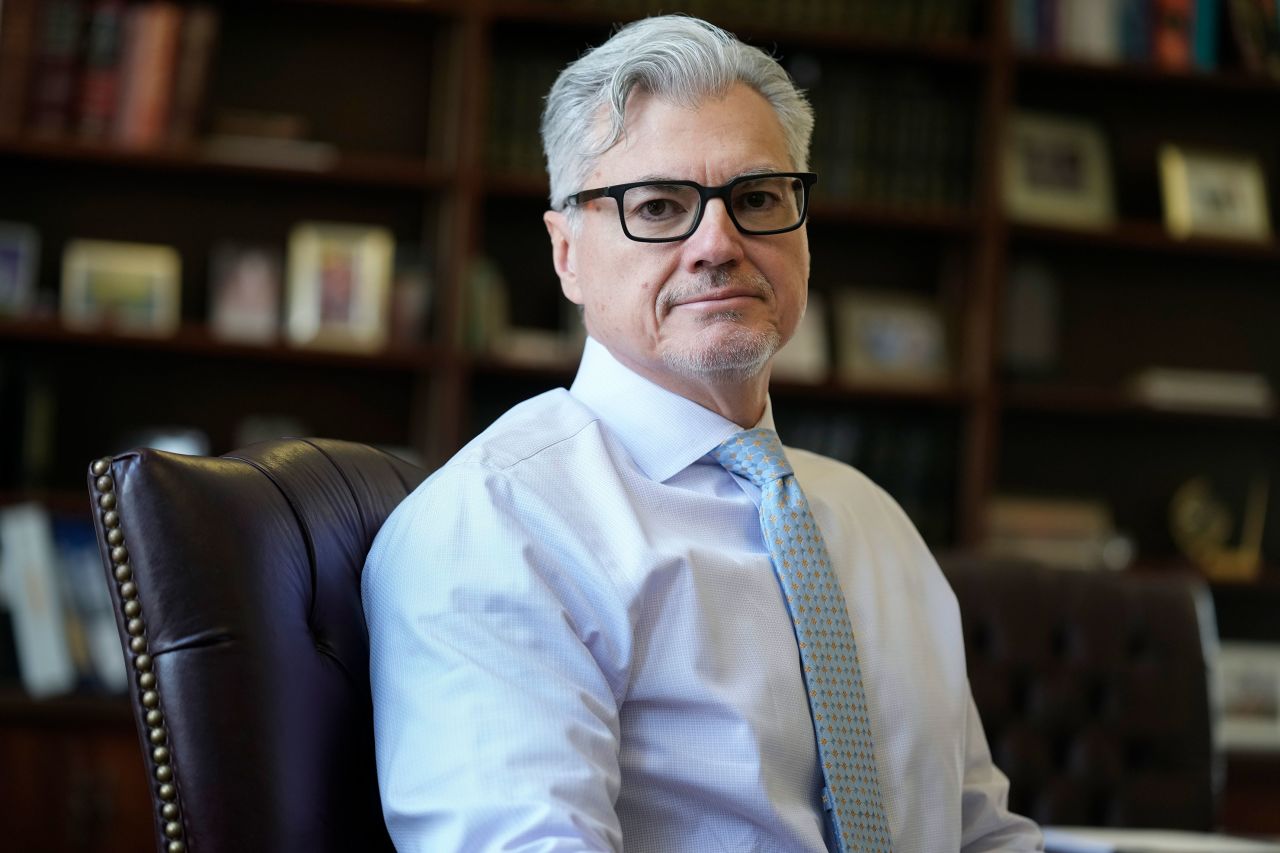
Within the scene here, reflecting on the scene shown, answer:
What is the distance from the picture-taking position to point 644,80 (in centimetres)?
153

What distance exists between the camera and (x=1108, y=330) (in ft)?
13.3

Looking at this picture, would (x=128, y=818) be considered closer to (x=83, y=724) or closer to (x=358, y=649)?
(x=83, y=724)

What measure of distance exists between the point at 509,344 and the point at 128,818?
1.38 m

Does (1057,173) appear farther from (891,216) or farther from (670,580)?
(670,580)

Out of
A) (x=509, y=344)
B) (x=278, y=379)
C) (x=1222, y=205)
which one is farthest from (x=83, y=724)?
(x=1222, y=205)

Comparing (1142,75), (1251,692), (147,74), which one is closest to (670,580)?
(147,74)

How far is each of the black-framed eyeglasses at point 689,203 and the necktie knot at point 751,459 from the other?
0.22 meters

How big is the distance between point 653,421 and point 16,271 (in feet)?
7.82

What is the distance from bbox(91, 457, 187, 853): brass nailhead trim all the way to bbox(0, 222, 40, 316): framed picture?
7.74 ft

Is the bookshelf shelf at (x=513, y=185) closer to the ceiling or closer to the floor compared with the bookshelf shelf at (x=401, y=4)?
closer to the floor

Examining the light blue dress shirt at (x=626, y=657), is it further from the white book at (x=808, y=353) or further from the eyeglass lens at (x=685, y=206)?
the white book at (x=808, y=353)

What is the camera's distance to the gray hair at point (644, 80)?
1528mm

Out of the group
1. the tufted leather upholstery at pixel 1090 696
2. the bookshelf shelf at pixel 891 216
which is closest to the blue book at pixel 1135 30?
the bookshelf shelf at pixel 891 216

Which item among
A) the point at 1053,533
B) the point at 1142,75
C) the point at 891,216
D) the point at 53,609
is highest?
the point at 1142,75
